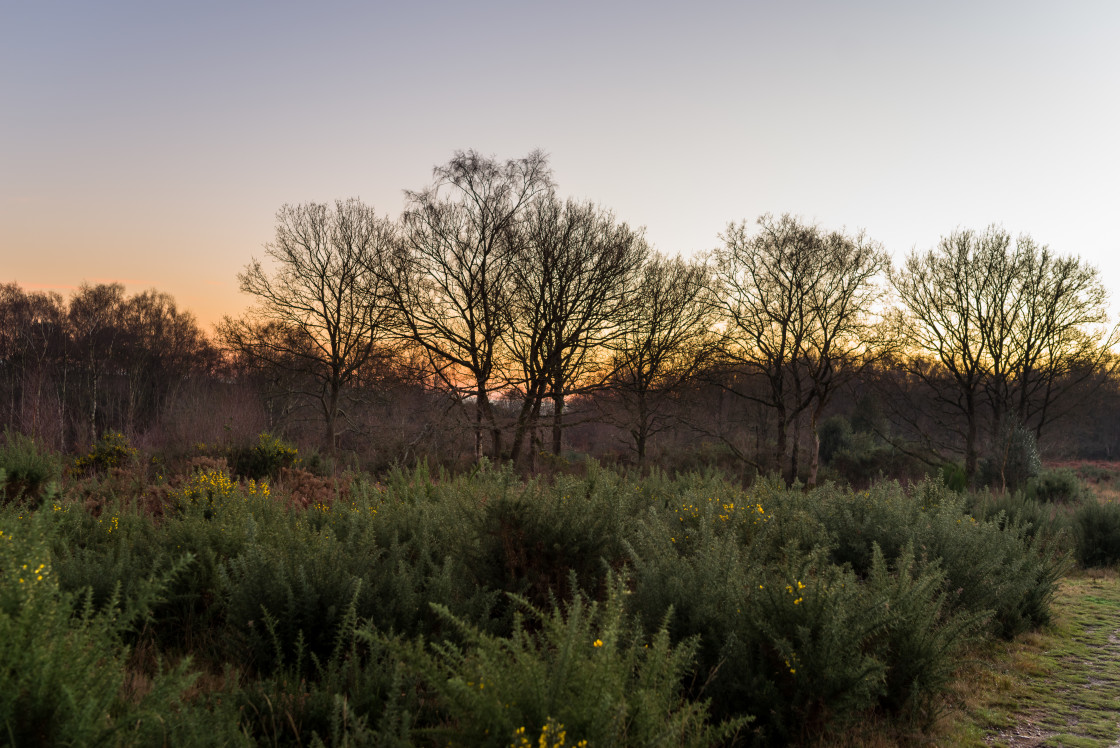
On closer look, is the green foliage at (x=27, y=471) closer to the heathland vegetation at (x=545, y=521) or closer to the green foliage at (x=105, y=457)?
the heathland vegetation at (x=545, y=521)

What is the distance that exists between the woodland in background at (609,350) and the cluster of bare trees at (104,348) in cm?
207

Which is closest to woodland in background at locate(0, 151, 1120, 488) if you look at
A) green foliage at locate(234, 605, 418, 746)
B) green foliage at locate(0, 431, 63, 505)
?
green foliage at locate(0, 431, 63, 505)

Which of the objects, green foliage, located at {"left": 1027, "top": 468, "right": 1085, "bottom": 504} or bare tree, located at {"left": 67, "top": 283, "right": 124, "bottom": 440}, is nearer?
green foliage, located at {"left": 1027, "top": 468, "right": 1085, "bottom": 504}

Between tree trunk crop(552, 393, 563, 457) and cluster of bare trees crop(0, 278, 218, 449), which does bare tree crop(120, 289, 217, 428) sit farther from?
tree trunk crop(552, 393, 563, 457)

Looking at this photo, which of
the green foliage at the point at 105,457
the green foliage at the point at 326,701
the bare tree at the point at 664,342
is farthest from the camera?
the bare tree at the point at 664,342

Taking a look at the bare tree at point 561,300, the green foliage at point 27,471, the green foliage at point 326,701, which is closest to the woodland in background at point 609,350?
the bare tree at point 561,300

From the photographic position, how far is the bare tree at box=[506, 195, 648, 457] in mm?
23156

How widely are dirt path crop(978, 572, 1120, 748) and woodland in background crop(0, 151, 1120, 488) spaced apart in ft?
48.2

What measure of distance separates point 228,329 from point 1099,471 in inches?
1898

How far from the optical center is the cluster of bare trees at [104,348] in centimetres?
3966

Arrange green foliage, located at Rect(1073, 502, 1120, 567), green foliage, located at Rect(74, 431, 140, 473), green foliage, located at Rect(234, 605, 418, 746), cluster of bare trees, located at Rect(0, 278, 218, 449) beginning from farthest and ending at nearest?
cluster of bare trees, located at Rect(0, 278, 218, 449), green foliage, located at Rect(74, 431, 140, 473), green foliage, located at Rect(1073, 502, 1120, 567), green foliage, located at Rect(234, 605, 418, 746)

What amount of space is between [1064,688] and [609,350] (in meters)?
20.2

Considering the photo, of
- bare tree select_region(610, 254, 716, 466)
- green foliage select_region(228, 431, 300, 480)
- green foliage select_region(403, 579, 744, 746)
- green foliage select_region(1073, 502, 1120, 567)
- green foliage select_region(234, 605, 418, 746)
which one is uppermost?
bare tree select_region(610, 254, 716, 466)

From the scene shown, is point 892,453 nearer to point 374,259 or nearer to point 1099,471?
point 1099,471
